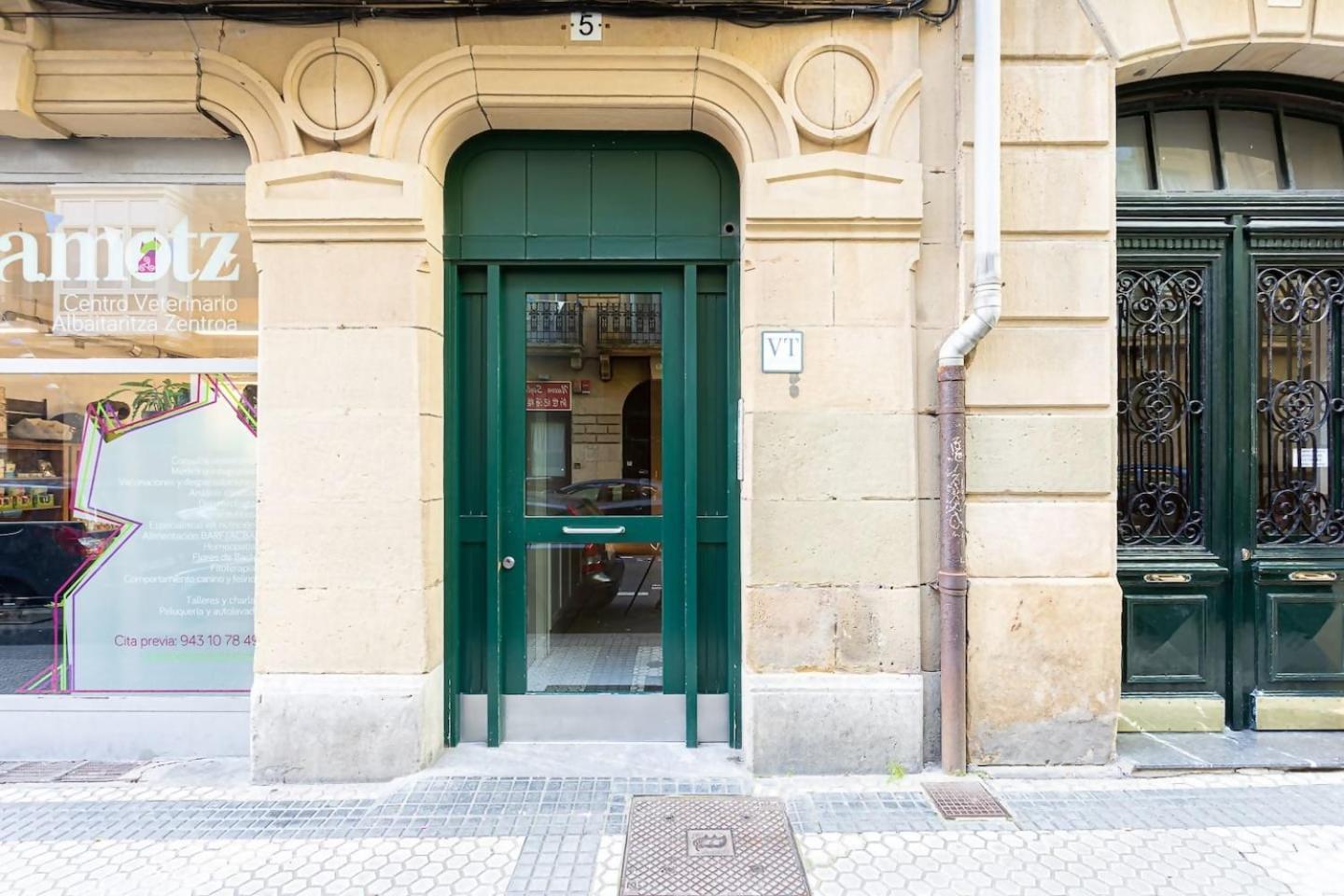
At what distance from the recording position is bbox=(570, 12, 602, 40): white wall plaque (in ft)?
12.8

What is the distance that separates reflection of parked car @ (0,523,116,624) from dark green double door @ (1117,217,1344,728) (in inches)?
264

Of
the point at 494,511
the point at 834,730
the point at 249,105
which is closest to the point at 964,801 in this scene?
the point at 834,730

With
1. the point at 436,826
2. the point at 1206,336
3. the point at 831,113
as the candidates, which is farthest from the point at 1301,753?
the point at 436,826

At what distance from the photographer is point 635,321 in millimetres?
4336

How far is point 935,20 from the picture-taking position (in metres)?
3.95

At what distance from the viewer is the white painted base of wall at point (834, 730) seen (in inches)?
152

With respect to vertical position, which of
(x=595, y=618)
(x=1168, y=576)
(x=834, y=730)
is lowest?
(x=834, y=730)

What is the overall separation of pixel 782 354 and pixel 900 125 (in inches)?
59.6

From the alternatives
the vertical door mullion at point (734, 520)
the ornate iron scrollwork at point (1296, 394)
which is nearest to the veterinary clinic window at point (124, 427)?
the vertical door mullion at point (734, 520)

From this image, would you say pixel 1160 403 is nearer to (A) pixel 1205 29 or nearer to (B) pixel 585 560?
(A) pixel 1205 29

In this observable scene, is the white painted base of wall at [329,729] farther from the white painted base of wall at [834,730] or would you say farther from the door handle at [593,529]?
the white painted base of wall at [834,730]

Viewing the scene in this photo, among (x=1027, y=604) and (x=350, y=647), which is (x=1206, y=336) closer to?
(x=1027, y=604)

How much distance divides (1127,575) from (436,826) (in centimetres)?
440

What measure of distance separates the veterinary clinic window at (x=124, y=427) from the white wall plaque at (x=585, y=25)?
7.74 ft
